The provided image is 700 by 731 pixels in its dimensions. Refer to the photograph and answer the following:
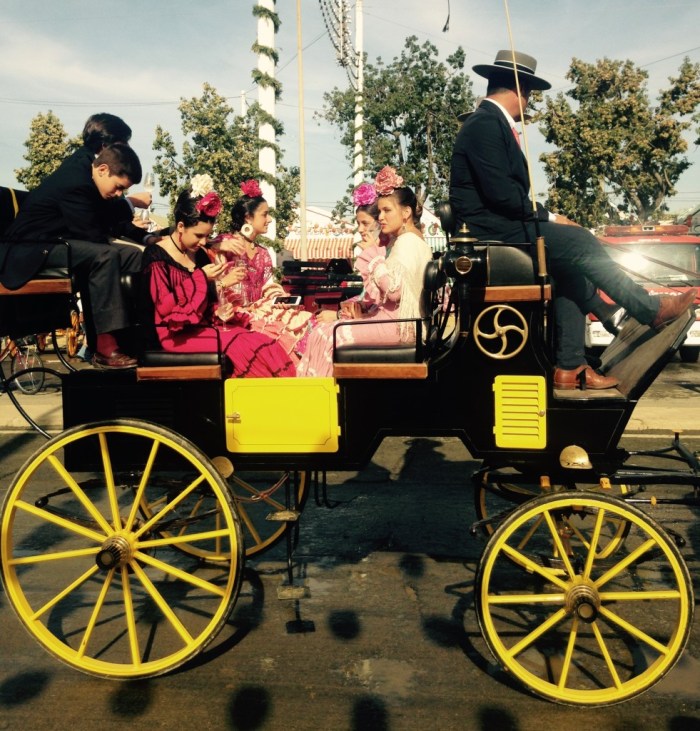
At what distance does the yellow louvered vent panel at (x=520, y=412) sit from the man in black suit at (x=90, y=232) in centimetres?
167

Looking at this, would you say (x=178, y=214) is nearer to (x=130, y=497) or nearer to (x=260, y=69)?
(x=130, y=497)

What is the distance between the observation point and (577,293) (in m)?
3.68

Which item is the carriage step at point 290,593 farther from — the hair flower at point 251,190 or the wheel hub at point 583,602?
the hair flower at point 251,190

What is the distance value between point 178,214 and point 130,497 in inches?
106

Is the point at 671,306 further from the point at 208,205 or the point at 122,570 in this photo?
the point at 122,570

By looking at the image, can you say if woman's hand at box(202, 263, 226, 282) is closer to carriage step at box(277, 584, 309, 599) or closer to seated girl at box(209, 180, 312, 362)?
seated girl at box(209, 180, 312, 362)

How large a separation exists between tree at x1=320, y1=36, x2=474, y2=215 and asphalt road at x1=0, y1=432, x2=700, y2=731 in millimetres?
26136

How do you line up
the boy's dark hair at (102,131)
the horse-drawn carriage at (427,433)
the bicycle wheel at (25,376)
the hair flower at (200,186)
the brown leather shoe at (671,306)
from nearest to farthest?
the horse-drawn carriage at (427,433)
the brown leather shoe at (671,306)
the hair flower at (200,186)
the boy's dark hair at (102,131)
the bicycle wheel at (25,376)

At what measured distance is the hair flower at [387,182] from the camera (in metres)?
4.08

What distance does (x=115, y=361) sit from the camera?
3.66 metres

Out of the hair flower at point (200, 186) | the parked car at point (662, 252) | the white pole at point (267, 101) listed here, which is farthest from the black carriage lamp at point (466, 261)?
the white pole at point (267, 101)

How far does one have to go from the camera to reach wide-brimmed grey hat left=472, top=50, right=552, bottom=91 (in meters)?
3.79

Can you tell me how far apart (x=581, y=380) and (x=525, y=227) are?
29.1 inches

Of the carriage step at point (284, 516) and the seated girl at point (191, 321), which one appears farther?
the seated girl at point (191, 321)
